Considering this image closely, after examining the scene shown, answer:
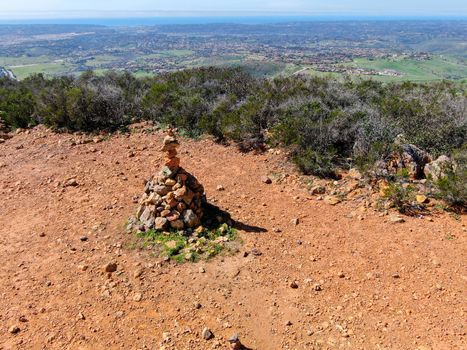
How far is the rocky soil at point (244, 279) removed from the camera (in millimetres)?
4414

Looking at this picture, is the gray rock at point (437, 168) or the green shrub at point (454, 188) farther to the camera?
the gray rock at point (437, 168)

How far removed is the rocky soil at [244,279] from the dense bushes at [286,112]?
1989mm

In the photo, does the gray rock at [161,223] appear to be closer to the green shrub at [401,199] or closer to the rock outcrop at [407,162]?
the green shrub at [401,199]

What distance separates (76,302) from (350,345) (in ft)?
11.9

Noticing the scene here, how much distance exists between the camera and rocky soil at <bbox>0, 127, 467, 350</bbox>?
174 inches

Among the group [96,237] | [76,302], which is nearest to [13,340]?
[76,302]

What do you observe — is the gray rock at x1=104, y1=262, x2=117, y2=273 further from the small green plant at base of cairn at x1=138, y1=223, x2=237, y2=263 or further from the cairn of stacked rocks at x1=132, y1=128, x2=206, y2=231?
the cairn of stacked rocks at x1=132, y1=128, x2=206, y2=231

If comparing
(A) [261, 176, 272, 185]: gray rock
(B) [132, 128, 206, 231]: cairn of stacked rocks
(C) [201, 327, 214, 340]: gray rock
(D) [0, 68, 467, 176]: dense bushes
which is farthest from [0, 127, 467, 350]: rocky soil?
(D) [0, 68, 467, 176]: dense bushes

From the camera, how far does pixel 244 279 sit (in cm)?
532

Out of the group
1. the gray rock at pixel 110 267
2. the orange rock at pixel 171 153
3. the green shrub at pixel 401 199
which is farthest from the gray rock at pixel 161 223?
the green shrub at pixel 401 199

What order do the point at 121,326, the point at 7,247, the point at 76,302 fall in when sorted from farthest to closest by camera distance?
the point at 7,247, the point at 76,302, the point at 121,326

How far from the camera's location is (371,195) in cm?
744

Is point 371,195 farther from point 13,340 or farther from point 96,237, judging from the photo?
point 13,340

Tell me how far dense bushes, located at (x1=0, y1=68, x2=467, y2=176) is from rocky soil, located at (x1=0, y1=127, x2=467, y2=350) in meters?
1.99
